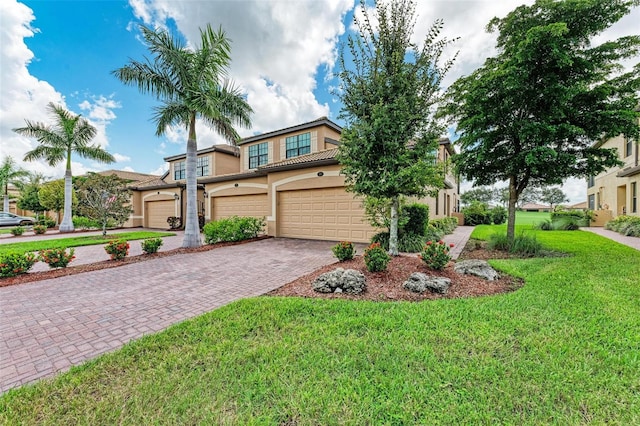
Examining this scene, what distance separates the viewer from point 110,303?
433cm

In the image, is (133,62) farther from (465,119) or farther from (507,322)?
(507,322)

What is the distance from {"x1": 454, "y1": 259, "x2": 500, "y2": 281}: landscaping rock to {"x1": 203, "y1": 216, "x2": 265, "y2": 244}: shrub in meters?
9.03

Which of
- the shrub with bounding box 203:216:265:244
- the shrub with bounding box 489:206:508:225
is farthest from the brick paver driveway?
the shrub with bounding box 489:206:508:225

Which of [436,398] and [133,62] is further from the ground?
[133,62]

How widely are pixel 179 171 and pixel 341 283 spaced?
2224 centimetres

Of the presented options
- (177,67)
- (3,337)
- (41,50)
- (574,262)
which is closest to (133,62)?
(177,67)

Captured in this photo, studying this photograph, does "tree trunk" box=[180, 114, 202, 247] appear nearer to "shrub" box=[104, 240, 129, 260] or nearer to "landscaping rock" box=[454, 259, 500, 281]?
"shrub" box=[104, 240, 129, 260]

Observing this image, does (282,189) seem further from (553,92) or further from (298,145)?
(553,92)

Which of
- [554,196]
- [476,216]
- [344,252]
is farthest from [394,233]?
[554,196]

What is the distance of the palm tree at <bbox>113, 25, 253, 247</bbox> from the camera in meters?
9.02

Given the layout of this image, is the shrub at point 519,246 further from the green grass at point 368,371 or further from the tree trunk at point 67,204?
the tree trunk at point 67,204

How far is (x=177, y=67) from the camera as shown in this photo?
9203 millimetres

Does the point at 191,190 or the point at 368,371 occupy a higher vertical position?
the point at 191,190

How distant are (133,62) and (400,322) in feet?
38.2
